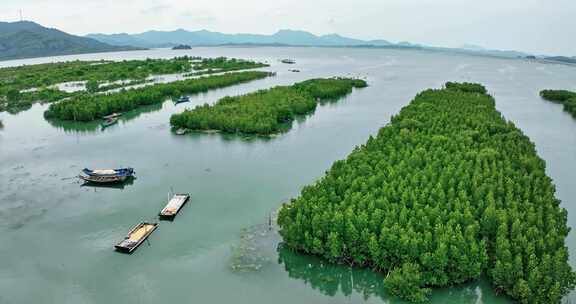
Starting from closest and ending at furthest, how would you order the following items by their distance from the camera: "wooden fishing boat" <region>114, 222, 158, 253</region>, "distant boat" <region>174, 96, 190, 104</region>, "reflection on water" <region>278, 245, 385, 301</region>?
"reflection on water" <region>278, 245, 385, 301</region> < "wooden fishing boat" <region>114, 222, 158, 253</region> < "distant boat" <region>174, 96, 190, 104</region>

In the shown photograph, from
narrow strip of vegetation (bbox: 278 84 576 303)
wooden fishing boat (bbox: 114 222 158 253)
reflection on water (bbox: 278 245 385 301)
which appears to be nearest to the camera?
narrow strip of vegetation (bbox: 278 84 576 303)

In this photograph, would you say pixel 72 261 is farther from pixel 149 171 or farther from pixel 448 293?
pixel 448 293

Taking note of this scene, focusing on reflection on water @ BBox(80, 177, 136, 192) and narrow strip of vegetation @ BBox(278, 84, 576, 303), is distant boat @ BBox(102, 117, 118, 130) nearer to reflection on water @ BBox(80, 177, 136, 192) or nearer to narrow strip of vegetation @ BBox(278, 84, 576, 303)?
reflection on water @ BBox(80, 177, 136, 192)

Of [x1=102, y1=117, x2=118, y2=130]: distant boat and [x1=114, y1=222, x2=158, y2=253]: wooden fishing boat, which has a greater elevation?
[x1=102, y1=117, x2=118, y2=130]: distant boat

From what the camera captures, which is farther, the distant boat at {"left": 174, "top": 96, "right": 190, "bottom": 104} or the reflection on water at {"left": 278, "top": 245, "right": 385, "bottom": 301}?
the distant boat at {"left": 174, "top": 96, "right": 190, "bottom": 104}

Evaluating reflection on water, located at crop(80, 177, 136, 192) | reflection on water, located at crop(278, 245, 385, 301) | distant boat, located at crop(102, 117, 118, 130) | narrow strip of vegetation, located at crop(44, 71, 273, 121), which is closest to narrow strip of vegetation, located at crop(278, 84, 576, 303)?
reflection on water, located at crop(278, 245, 385, 301)

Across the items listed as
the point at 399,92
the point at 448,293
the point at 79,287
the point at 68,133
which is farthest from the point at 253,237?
the point at 399,92

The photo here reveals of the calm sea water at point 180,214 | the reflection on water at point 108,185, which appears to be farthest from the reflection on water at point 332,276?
the reflection on water at point 108,185
